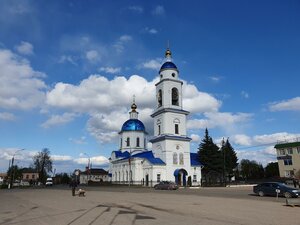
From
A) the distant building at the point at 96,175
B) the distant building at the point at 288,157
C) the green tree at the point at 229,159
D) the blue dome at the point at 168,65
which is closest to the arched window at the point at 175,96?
the blue dome at the point at 168,65

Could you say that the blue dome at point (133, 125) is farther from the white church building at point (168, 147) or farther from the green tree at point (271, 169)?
the green tree at point (271, 169)

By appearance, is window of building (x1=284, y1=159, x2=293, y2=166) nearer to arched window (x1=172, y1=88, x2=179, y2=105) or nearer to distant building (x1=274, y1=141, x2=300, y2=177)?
distant building (x1=274, y1=141, x2=300, y2=177)

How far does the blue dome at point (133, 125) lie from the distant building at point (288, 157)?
31.6m

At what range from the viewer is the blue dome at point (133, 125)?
7494 centimetres

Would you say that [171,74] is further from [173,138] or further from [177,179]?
[177,179]

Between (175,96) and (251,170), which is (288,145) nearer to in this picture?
(175,96)

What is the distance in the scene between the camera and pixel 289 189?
2320 cm

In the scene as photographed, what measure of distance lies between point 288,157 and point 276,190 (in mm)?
50529

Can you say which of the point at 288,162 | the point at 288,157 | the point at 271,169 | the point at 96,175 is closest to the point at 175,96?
the point at 288,157

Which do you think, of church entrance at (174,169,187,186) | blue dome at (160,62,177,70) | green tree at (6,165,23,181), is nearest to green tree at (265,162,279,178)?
church entrance at (174,169,187,186)

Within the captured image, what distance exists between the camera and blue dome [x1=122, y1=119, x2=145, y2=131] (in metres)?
74.9

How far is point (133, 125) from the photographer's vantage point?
75.3m

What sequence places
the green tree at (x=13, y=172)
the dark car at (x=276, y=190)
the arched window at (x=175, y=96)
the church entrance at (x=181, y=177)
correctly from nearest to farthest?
1. the dark car at (x=276, y=190)
2. the church entrance at (x=181, y=177)
3. the green tree at (x=13, y=172)
4. the arched window at (x=175, y=96)

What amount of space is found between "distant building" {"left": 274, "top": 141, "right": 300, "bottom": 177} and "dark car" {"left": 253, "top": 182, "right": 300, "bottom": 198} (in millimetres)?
45158
